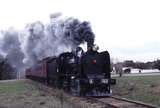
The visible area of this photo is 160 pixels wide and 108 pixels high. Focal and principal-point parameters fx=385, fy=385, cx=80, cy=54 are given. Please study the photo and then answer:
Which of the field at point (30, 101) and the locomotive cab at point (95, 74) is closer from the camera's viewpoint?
the field at point (30, 101)

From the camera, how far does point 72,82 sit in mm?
26016

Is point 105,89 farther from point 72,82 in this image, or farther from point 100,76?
point 72,82

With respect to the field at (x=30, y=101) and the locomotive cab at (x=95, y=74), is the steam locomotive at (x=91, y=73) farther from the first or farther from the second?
the field at (x=30, y=101)

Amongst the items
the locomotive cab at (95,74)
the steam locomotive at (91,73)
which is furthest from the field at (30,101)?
the locomotive cab at (95,74)

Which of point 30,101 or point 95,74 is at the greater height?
point 95,74

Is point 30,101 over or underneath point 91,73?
underneath

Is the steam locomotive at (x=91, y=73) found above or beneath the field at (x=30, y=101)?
above

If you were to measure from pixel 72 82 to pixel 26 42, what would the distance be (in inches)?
907

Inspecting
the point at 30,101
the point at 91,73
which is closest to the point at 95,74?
the point at 91,73

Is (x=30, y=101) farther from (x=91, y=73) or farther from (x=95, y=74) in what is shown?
(x=95, y=74)

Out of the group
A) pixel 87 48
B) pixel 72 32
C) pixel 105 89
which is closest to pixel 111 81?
pixel 105 89

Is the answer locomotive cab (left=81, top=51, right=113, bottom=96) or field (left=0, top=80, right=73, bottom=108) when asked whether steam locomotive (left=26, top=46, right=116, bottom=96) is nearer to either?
locomotive cab (left=81, top=51, right=113, bottom=96)

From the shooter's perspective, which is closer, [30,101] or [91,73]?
[30,101]

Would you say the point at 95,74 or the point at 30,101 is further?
the point at 95,74
